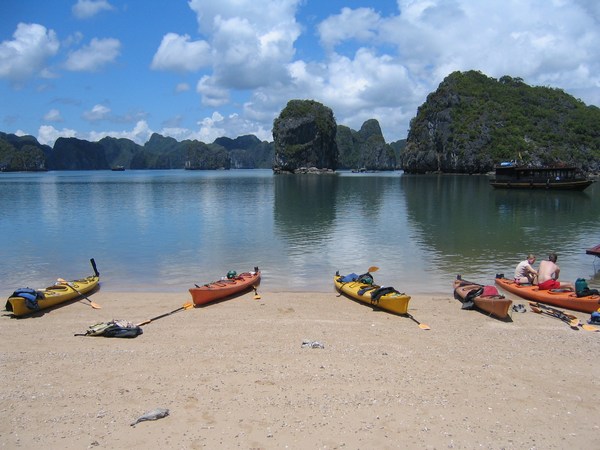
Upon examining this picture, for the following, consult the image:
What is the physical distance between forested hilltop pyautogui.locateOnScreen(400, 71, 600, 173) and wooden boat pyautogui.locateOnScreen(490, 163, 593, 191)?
5701 cm

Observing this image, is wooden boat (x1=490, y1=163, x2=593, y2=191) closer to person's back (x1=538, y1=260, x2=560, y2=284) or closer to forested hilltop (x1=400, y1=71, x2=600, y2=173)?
forested hilltop (x1=400, y1=71, x2=600, y2=173)

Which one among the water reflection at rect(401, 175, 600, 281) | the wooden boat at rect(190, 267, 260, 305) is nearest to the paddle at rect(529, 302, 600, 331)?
the water reflection at rect(401, 175, 600, 281)

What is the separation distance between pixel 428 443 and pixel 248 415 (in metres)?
2.80

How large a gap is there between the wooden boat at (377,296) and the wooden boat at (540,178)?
65.6 m

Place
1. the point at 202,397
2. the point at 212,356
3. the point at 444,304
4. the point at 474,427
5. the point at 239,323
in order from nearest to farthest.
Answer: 1. the point at 474,427
2. the point at 202,397
3. the point at 212,356
4. the point at 239,323
5. the point at 444,304

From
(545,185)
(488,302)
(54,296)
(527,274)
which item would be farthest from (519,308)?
(545,185)

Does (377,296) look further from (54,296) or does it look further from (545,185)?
(545,185)

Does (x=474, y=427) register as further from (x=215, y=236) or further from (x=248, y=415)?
(x=215, y=236)

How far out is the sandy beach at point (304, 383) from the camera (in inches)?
273

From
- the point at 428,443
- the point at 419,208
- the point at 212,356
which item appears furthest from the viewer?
the point at 419,208

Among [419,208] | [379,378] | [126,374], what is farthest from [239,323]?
[419,208]

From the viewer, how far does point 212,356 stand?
9.92 metres

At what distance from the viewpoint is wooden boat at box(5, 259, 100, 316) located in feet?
42.1

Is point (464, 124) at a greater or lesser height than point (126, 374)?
greater
